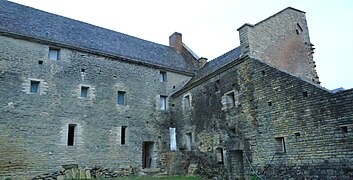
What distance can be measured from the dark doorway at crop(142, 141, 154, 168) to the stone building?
0.07m

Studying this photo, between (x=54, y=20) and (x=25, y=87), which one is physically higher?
(x=54, y=20)

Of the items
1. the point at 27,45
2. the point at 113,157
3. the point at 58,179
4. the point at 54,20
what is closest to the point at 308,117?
the point at 113,157

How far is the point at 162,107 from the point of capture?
1778 cm

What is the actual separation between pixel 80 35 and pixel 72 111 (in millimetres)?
5059

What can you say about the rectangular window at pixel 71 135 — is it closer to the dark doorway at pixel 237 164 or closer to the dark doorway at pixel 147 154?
the dark doorway at pixel 147 154

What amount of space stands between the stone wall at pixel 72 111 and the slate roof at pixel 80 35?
0.63 m

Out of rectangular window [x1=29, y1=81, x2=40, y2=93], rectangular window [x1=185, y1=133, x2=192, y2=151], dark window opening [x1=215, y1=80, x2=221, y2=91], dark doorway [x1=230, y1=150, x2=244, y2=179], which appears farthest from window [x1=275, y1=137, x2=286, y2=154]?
rectangular window [x1=29, y1=81, x2=40, y2=93]

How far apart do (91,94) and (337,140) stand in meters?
11.8

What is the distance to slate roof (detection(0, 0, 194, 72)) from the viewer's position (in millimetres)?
14102

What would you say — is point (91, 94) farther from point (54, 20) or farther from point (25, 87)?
point (54, 20)

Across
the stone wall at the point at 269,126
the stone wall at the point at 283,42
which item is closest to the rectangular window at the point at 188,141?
the stone wall at the point at 269,126

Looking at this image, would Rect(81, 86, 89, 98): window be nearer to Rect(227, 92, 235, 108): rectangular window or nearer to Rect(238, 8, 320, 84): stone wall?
Rect(227, 92, 235, 108): rectangular window

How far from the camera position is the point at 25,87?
42.3 ft

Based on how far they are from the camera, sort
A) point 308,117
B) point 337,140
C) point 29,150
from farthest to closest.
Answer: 1. point 29,150
2. point 308,117
3. point 337,140
